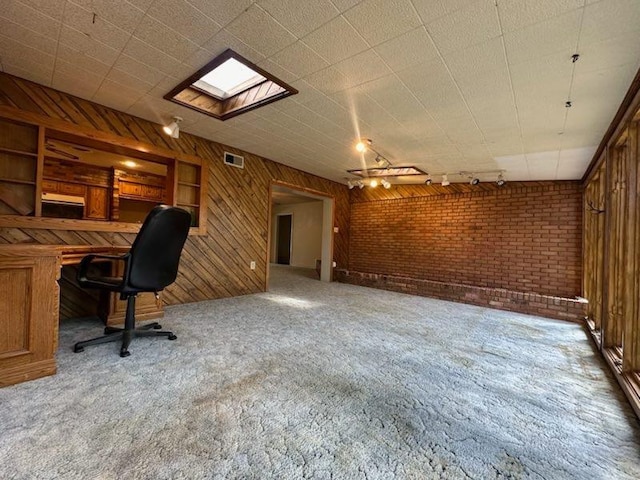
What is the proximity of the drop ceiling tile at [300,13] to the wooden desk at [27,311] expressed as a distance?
2131mm

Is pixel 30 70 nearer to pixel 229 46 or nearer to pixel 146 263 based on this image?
pixel 229 46

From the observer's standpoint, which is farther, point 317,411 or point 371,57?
point 371,57

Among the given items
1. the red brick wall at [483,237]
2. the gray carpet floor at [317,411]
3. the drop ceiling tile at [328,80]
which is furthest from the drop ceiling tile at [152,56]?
the red brick wall at [483,237]

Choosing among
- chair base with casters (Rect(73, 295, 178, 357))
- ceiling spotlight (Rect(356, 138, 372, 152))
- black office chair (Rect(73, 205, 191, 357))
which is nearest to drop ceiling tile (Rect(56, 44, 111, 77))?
black office chair (Rect(73, 205, 191, 357))

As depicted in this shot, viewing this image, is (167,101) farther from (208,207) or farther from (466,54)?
(466,54)

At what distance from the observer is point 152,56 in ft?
7.19

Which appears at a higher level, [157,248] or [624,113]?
[624,113]

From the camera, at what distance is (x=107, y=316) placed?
2.82 meters

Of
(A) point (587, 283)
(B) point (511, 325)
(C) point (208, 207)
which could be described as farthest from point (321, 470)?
(A) point (587, 283)

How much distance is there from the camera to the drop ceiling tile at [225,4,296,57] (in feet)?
5.66

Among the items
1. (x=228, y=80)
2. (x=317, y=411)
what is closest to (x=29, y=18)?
(x=228, y=80)

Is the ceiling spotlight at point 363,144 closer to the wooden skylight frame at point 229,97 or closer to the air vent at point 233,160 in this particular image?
the wooden skylight frame at point 229,97

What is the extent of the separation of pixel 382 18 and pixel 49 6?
2.08m

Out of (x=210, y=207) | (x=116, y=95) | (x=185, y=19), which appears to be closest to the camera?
(x=185, y=19)
